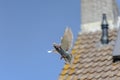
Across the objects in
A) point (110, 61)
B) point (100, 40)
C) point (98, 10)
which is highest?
point (98, 10)

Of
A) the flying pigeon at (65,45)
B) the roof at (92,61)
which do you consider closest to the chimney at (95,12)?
the roof at (92,61)

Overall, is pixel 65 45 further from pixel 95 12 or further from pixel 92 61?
pixel 95 12

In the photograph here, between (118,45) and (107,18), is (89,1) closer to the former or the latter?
(107,18)

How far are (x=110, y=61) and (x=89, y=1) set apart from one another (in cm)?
199

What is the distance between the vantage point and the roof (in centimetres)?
943

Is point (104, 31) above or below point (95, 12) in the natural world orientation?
below

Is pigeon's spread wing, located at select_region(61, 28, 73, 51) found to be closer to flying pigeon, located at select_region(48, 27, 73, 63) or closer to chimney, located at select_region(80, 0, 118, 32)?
flying pigeon, located at select_region(48, 27, 73, 63)

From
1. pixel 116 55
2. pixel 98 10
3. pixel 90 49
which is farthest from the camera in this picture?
pixel 98 10

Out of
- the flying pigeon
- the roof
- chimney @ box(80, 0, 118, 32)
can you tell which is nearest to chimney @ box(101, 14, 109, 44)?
the roof

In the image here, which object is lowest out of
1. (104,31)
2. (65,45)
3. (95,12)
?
(65,45)

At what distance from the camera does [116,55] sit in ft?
31.6

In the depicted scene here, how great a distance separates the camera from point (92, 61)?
391 inches

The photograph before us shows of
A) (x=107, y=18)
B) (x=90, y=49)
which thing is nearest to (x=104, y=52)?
(x=90, y=49)

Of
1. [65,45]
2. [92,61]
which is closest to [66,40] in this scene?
[65,45]
